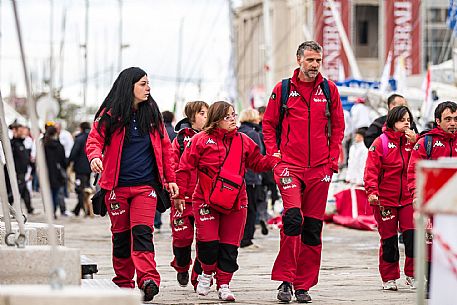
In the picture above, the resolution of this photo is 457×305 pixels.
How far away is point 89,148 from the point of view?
9.92 m

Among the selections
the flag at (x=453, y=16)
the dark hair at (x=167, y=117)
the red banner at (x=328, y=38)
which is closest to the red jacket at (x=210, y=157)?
the dark hair at (x=167, y=117)

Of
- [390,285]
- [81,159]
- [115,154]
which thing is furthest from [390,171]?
[81,159]

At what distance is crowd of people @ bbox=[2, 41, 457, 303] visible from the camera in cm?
1007

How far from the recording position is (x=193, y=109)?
12.5m

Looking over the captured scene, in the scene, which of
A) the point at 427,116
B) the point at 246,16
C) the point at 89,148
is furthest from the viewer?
the point at 246,16

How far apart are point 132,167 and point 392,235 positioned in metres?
2.73

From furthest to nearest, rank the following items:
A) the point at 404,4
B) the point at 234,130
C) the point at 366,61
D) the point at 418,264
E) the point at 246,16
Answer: the point at 246,16, the point at 366,61, the point at 404,4, the point at 234,130, the point at 418,264

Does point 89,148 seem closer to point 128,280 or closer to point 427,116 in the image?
point 128,280

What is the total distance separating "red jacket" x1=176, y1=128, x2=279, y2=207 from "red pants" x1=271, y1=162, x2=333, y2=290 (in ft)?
1.48

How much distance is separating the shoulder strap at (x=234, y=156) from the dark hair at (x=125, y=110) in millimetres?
770

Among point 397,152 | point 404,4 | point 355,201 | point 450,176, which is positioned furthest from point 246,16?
point 450,176

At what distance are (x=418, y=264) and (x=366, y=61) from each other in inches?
3020

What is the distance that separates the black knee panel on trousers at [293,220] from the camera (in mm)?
10273

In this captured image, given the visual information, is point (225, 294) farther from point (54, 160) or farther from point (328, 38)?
point (328, 38)
